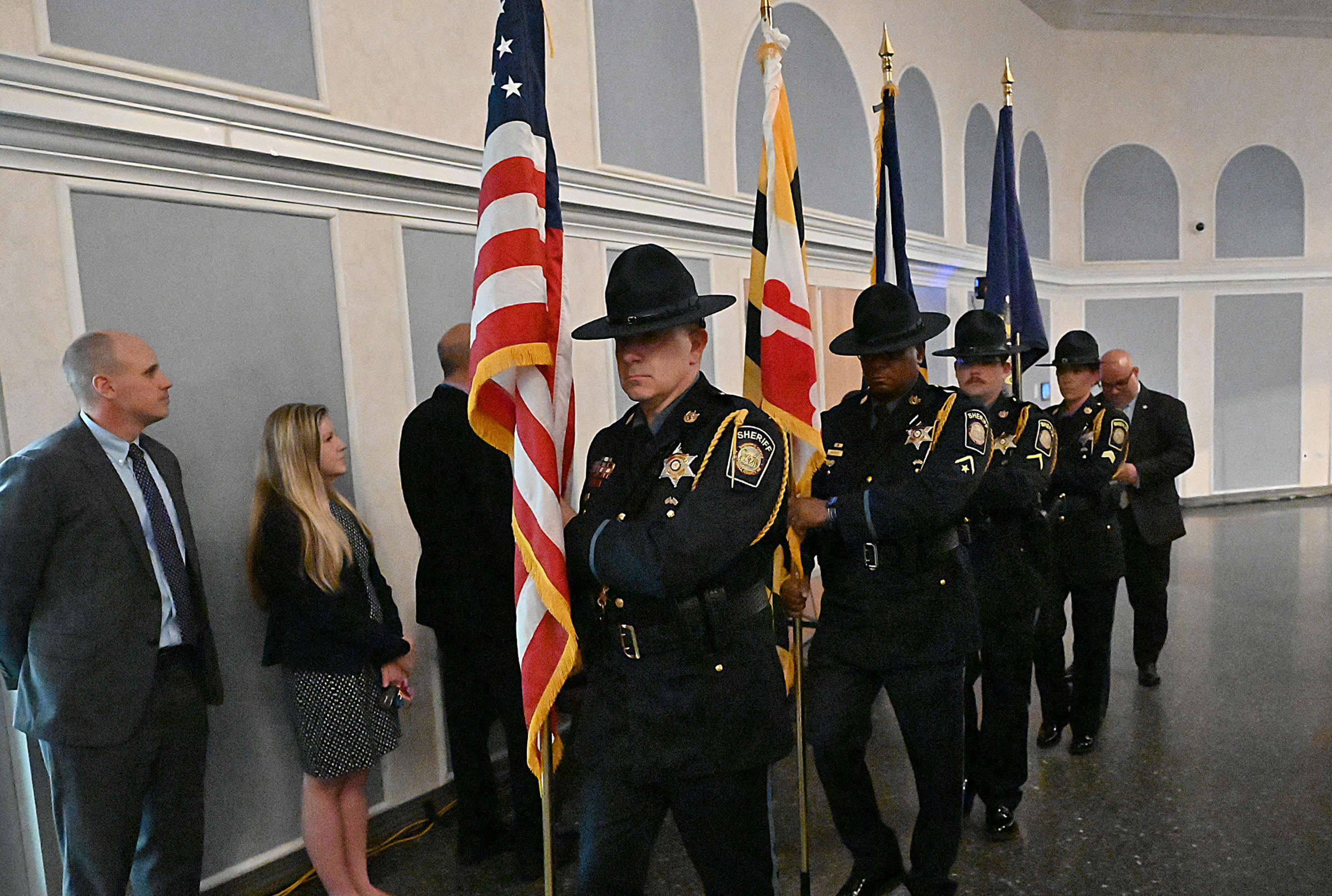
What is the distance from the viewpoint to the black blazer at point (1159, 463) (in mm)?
4336

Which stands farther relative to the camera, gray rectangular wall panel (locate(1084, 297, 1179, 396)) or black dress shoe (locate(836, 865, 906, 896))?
gray rectangular wall panel (locate(1084, 297, 1179, 396))

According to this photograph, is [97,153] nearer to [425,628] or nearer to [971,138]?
[425,628]

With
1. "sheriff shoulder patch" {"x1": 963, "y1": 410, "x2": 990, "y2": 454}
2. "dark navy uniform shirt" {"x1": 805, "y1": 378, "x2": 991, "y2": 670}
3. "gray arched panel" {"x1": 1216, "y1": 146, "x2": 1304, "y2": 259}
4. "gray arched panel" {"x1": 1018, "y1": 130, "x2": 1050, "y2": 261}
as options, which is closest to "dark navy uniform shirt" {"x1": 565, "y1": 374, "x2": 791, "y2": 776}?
"dark navy uniform shirt" {"x1": 805, "y1": 378, "x2": 991, "y2": 670}

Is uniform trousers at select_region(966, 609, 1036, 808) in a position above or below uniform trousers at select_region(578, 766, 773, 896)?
below

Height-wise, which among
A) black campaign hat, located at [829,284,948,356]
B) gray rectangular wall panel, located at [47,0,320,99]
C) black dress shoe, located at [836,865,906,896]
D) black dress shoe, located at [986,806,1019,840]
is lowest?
black dress shoe, located at [986,806,1019,840]

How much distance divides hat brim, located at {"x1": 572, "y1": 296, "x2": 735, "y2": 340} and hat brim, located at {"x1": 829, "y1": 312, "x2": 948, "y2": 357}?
0.68m

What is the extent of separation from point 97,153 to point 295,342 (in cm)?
78

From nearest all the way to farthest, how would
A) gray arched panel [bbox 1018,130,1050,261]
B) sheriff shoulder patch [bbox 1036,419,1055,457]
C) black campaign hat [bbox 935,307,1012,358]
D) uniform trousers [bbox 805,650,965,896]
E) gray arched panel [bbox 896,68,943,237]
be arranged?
uniform trousers [bbox 805,650,965,896] → black campaign hat [bbox 935,307,1012,358] → sheriff shoulder patch [bbox 1036,419,1055,457] → gray arched panel [bbox 896,68,943,237] → gray arched panel [bbox 1018,130,1050,261]

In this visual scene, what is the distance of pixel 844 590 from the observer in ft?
8.34

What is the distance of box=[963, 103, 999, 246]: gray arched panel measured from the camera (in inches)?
315

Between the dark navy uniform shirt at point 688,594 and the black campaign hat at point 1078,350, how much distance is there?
2.63m

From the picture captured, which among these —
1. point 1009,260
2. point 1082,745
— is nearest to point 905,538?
point 1082,745

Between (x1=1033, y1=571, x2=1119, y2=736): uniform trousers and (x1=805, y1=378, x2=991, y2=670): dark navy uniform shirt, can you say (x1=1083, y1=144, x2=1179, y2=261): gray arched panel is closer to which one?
(x1=1033, y1=571, x2=1119, y2=736): uniform trousers

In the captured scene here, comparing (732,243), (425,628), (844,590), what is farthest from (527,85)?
(732,243)
